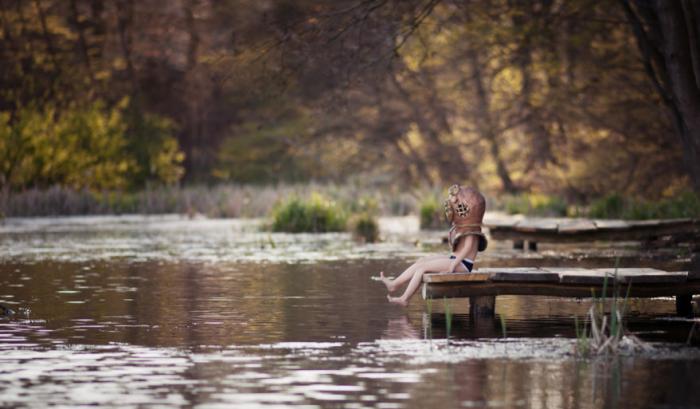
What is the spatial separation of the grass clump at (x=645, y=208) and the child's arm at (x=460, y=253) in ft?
46.0

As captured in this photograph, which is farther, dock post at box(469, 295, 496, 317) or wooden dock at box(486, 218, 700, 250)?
wooden dock at box(486, 218, 700, 250)

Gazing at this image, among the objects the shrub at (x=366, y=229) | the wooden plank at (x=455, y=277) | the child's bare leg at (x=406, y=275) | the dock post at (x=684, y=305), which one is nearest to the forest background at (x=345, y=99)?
the shrub at (x=366, y=229)

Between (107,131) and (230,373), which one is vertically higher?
(107,131)

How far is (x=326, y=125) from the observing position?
60.8m

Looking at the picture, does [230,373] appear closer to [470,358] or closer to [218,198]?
[470,358]

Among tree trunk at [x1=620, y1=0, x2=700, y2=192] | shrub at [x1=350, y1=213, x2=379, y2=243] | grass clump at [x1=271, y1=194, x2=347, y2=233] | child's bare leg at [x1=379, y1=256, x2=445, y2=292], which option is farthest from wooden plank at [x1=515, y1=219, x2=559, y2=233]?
child's bare leg at [x1=379, y1=256, x2=445, y2=292]

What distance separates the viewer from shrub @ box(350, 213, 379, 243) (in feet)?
101

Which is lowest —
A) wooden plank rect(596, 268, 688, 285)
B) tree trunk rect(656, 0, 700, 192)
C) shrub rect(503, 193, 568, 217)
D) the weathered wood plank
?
wooden plank rect(596, 268, 688, 285)

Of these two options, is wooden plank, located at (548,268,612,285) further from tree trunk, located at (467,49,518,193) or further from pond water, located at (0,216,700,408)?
tree trunk, located at (467,49,518,193)

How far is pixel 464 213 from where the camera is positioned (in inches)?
580

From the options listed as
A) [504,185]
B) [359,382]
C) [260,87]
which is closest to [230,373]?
[359,382]

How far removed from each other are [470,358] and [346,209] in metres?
26.8

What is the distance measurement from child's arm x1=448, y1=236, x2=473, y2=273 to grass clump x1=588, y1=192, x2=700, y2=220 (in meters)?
14.0

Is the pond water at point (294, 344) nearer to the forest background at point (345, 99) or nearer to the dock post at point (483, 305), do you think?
the dock post at point (483, 305)
